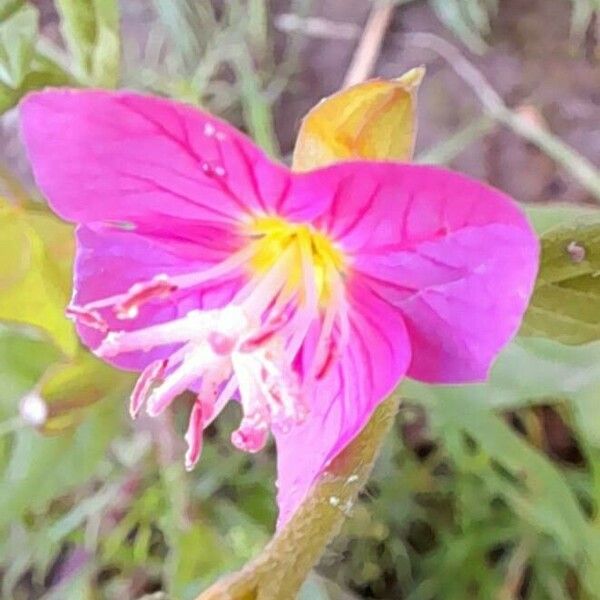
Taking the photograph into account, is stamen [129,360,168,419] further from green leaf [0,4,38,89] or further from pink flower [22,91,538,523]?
green leaf [0,4,38,89]

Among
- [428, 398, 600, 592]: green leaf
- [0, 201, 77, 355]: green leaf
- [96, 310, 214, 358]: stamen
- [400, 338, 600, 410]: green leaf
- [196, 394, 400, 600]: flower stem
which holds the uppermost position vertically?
[96, 310, 214, 358]: stamen

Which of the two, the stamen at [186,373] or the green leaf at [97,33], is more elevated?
the green leaf at [97,33]

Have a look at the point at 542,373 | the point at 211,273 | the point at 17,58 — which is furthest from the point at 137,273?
the point at 542,373

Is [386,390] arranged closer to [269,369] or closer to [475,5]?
[269,369]

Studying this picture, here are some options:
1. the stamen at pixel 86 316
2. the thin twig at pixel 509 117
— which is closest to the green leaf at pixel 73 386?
the stamen at pixel 86 316

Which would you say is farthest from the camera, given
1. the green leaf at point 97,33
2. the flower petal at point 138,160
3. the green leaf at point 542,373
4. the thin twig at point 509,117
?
the thin twig at point 509,117

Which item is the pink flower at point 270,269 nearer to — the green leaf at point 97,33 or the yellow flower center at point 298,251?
the yellow flower center at point 298,251

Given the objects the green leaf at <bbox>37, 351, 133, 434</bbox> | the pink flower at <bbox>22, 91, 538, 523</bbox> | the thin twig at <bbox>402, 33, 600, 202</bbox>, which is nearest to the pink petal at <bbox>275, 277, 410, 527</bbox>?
the pink flower at <bbox>22, 91, 538, 523</bbox>

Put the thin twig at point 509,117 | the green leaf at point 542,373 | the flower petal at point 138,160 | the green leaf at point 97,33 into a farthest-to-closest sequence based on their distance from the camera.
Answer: the thin twig at point 509,117, the green leaf at point 542,373, the green leaf at point 97,33, the flower petal at point 138,160
